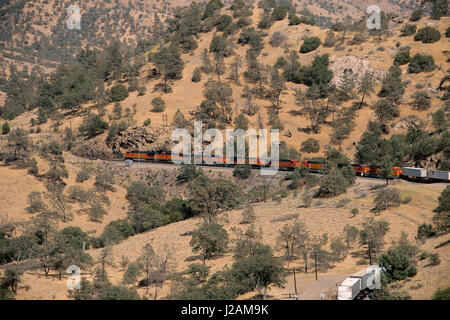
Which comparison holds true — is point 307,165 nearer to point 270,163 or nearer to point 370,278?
point 270,163


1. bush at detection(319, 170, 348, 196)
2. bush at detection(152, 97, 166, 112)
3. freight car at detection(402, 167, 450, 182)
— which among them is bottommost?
bush at detection(319, 170, 348, 196)

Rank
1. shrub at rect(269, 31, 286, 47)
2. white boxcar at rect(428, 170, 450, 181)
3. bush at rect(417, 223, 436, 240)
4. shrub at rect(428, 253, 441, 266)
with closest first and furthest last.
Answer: shrub at rect(428, 253, 441, 266)
bush at rect(417, 223, 436, 240)
white boxcar at rect(428, 170, 450, 181)
shrub at rect(269, 31, 286, 47)

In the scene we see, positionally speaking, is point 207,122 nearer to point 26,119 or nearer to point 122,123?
point 122,123

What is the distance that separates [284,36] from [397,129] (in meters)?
38.4

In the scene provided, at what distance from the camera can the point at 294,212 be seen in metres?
59.8

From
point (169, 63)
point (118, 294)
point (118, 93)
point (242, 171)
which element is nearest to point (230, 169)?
point (242, 171)

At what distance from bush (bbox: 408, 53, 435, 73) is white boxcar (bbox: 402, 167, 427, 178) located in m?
37.1

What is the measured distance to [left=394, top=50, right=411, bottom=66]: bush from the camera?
10162 centimetres

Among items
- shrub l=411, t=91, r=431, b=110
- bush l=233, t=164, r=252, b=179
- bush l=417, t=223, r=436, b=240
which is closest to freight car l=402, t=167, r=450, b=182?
bush l=417, t=223, r=436, b=240

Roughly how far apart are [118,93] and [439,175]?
62.3 meters

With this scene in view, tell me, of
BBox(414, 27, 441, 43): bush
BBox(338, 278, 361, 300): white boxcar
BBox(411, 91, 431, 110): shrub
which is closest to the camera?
BBox(338, 278, 361, 300): white boxcar

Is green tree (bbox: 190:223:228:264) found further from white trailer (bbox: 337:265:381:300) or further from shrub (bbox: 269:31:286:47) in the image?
shrub (bbox: 269:31:286:47)

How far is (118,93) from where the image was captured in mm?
106812
